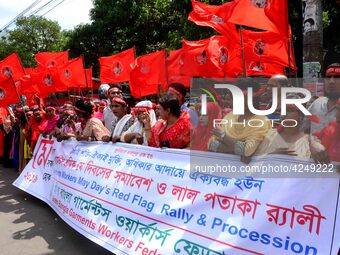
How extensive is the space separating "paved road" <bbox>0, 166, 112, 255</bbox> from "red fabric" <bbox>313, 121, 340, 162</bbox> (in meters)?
2.26

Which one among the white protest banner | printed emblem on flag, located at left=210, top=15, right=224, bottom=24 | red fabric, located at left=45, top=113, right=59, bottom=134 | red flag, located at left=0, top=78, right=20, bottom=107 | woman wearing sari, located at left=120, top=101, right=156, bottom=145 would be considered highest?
printed emblem on flag, located at left=210, top=15, right=224, bottom=24

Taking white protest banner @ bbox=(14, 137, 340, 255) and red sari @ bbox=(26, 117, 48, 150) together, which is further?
red sari @ bbox=(26, 117, 48, 150)

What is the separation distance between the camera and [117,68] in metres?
10.2

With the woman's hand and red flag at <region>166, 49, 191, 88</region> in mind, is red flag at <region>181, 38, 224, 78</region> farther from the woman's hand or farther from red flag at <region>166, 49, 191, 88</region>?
the woman's hand

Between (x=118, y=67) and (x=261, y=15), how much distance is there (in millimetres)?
5687

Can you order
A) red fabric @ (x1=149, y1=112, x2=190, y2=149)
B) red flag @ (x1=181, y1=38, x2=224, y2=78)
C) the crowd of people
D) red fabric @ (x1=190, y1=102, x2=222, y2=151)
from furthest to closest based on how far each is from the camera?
1. red flag @ (x1=181, y1=38, x2=224, y2=78)
2. red fabric @ (x1=149, y1=112, x2=190, y2=149)
3. red fabric @ (x1=190, y1=102, x2=222, y2=151)
4. the crowd of people

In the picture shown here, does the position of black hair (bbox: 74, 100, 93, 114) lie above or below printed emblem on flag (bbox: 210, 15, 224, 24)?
below

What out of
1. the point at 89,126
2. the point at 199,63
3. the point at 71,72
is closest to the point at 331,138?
the point at 89,126

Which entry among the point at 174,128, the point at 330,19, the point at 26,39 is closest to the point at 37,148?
the point at 174,128

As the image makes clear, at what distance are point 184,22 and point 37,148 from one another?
8301mm

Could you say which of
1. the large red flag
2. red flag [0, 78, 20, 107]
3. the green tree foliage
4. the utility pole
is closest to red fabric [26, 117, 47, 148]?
red flag [0, 78, 20, 107]

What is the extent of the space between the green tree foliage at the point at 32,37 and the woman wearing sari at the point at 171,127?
130ft

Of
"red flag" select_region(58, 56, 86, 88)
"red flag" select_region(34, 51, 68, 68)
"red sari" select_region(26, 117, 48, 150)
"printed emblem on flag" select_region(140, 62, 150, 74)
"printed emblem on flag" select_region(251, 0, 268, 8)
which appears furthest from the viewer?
"red flag" select_region(34, 51, 68, 68)

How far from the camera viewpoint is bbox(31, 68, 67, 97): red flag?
35.6ft
